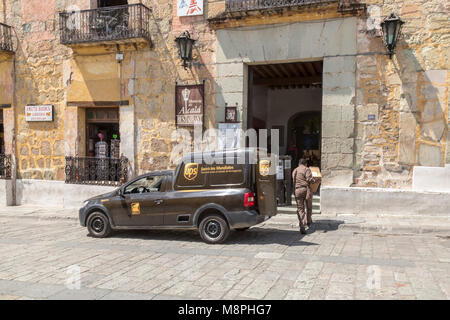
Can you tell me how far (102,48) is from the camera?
487 inches

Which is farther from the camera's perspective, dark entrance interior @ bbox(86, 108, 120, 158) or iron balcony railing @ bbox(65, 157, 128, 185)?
dark entrance interior @ bbox(86, 108, 120, 158)

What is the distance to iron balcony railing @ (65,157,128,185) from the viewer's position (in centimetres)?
1229

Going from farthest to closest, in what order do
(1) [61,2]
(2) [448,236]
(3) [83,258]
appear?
(1) [61,2] → (2) [448,236] → (3) [83,258]

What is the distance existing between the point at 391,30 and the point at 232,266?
7216 mm

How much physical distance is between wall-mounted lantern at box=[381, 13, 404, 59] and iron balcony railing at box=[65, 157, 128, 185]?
848 centimetres

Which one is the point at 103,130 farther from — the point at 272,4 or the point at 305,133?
the point at 305,133

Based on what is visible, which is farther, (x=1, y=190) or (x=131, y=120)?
(x=1, y=190)

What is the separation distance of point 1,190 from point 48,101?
12.4 ft

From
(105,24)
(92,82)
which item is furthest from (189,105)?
(105,24)

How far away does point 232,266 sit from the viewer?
18.6 feet

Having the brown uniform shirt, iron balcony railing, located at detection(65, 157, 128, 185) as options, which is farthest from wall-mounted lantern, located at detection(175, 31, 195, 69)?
the brown uniform shirt

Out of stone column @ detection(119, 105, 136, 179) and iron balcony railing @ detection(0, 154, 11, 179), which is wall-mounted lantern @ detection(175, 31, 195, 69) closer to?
stone column @ detection(119, 105, 136, 179)
